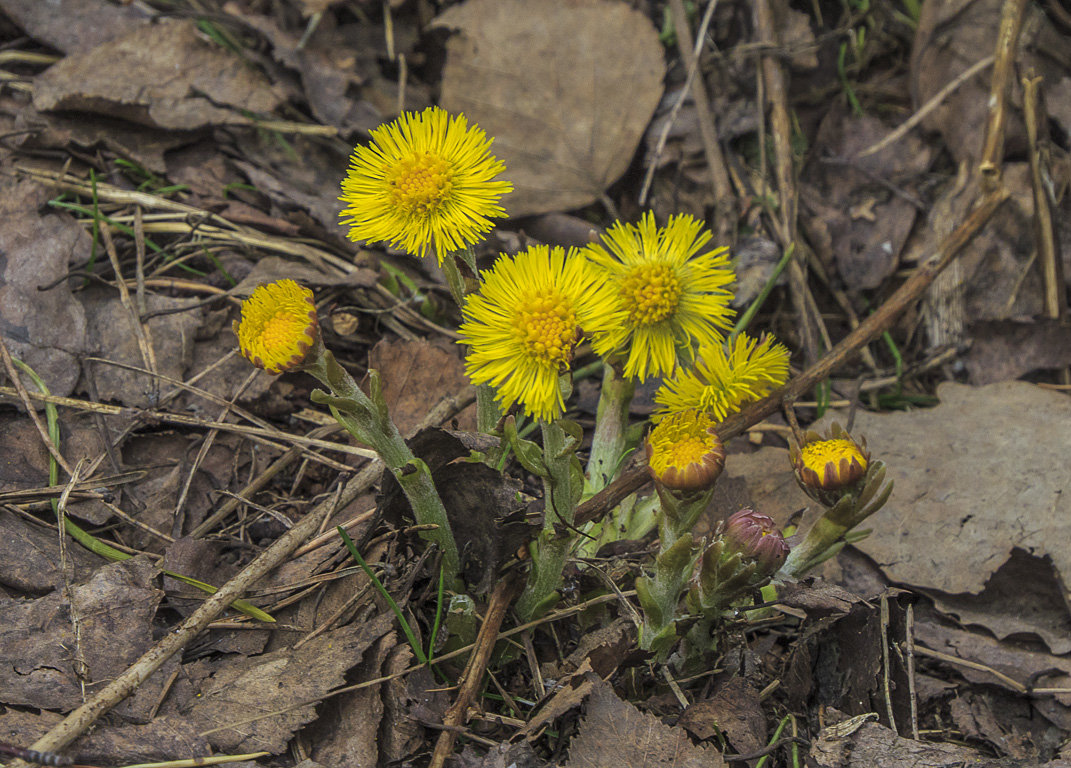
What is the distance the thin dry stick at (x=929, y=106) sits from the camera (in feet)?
10.6

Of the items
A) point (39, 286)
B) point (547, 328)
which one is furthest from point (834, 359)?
point (39, 286)

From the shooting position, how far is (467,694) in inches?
69.1

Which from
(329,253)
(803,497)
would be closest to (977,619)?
(803,497)

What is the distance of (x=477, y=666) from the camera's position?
1.80 meters

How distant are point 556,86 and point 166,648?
2496mm

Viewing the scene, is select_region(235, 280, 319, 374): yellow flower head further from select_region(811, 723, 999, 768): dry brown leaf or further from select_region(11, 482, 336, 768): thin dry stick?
select_region(811, 723, 999, 768): dry brown leaf

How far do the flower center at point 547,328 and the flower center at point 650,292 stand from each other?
24 centimetres

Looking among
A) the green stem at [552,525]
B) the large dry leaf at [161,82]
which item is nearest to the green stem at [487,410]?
the green stem at [552,525]

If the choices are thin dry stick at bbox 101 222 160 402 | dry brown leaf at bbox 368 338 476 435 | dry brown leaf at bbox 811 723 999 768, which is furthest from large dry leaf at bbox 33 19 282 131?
dry brown leaf at bbox 811 723 999 768

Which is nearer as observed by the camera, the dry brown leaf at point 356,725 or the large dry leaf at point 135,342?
the dry brown leaf at point 356,725

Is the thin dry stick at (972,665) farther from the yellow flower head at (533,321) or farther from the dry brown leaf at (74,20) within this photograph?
the dry brown leaf at (74,20)

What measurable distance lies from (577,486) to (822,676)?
787 mm

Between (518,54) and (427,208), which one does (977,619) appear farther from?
(518,54)

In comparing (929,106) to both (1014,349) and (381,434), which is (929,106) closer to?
(1014,349)
